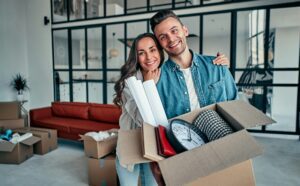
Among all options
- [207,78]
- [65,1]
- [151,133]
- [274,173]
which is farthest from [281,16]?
[65,1]

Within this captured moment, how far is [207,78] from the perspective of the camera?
1094mm

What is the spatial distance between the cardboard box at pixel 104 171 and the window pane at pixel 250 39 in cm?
354

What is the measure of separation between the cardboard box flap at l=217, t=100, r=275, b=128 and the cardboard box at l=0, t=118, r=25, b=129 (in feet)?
13.0

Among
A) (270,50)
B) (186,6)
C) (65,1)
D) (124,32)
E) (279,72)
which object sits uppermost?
(65,1)

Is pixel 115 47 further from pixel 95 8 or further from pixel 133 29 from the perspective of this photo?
pixel 95 8

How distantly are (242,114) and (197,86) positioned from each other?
0.31 metres

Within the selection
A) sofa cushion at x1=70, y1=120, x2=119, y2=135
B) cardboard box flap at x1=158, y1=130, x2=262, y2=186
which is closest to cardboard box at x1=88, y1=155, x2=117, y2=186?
sofa cushion at x1=70, y1=120, x2=119, y2=135

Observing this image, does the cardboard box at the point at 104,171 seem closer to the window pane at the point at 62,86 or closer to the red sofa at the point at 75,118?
the red sofa at the point at 75,118

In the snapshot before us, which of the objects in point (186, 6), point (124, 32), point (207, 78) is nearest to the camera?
point (207, 78)

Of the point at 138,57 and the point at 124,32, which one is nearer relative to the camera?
the point at 138,57

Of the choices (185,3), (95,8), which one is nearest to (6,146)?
(95,8)

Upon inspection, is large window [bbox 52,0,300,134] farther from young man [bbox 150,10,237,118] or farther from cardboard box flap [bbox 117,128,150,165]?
cardboard box flap [bbox 117,128,150,165]

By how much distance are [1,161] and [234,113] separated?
357 cm

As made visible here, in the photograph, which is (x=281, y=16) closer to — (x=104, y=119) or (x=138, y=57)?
(x=104, y=119)
